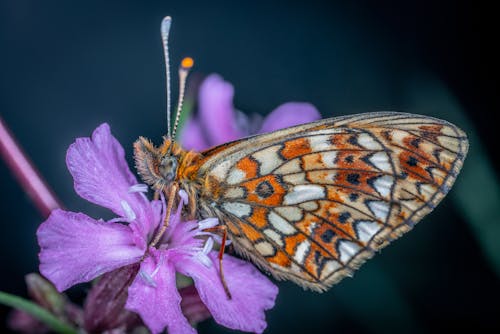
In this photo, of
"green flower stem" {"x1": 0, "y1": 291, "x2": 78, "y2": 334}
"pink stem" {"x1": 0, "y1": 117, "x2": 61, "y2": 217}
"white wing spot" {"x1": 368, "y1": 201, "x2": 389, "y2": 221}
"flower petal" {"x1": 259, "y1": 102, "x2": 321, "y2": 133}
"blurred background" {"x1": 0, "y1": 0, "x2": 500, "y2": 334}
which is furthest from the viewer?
"blurred background" {"x1": 0, "y1": 0, "x2": 500, "y2": 334}

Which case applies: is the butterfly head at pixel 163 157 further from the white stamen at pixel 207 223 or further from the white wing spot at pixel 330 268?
the white wing spot at pixel 330 268

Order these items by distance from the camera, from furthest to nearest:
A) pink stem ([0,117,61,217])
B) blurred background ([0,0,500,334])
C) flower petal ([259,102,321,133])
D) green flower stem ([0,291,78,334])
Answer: blurred background ([0,0,500,334]) → flower petal ([259,102,321,133]) → pink stem ([0,117,61,217]) → green flower stem ([0,291,78,334])

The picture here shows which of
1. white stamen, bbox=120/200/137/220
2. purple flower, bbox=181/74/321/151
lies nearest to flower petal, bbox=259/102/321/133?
purple flower, bbox=181/74/321/151

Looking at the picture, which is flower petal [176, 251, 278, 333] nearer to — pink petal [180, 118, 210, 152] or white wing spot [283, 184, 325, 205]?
white wing spot [283, 184, 325, 205]

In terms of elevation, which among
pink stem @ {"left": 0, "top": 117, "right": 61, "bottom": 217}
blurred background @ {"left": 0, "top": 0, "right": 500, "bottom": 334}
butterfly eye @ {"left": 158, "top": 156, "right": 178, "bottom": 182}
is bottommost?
blurred background @ {"left": 0, "top": 0, "right": 500, "bottom": 334}

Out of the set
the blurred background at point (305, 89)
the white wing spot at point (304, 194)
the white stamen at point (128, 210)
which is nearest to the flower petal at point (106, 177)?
the white stamen at point (128, 210)

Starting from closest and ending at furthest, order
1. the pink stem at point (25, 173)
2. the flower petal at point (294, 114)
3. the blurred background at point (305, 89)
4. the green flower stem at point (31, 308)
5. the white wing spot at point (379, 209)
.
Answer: the green flower stem at point (31, 308)
the pink stem at point (25, 173)
the white wing spot at point (379, 209)
the flower petal at point (294, 114)
the blurred background at point (305, 89)

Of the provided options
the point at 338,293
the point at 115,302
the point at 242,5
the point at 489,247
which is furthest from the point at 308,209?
Result: the point at 242,5

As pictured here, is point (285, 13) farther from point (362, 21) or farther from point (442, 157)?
point (442, 157)
